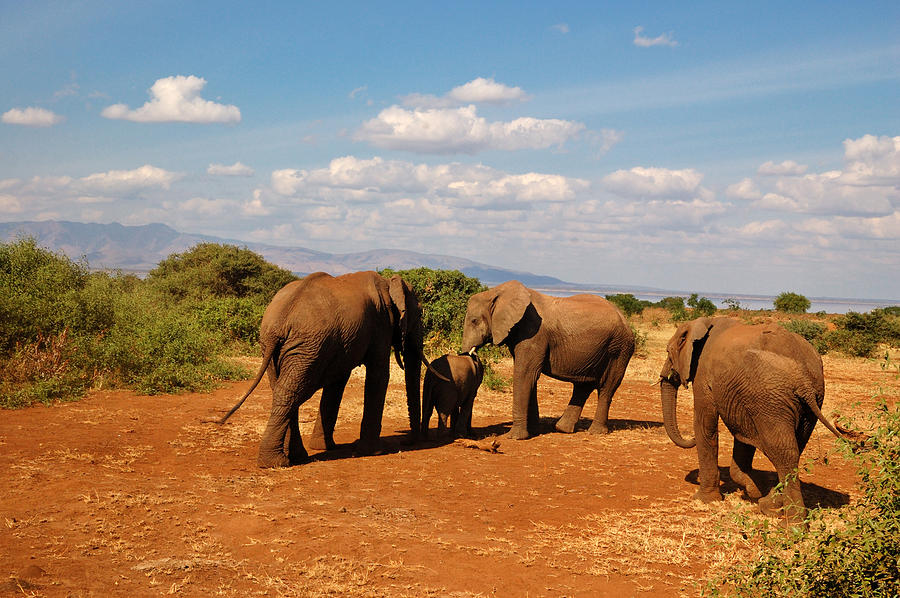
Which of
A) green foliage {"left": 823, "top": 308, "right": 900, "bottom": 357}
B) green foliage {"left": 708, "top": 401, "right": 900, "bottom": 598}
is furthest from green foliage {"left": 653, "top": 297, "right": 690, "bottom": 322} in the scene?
green foliage {"left": 708, "top": 401, "right": 900, "bottom": 598}

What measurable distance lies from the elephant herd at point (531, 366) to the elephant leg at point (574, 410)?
26 mm

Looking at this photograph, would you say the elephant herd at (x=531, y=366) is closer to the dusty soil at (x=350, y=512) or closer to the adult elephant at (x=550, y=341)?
the adult elephant at (x=550, y=341)

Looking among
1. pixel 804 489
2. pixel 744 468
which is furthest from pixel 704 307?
pixel 744 468

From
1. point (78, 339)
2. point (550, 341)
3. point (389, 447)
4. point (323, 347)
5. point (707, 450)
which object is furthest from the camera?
point (78, 339)

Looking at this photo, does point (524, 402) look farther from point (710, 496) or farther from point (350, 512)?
point (350, 512)

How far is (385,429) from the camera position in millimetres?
12891

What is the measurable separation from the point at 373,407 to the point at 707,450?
15.9 ft

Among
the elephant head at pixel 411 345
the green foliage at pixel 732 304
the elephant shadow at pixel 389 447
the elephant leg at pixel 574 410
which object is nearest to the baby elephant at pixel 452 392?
the elephant shadow at pixel 389 447

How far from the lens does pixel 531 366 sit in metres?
12.5

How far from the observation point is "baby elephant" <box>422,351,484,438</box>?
11.9 meters

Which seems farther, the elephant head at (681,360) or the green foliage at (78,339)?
the green foliage at (78,339)

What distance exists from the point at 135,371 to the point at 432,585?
11.6 meters

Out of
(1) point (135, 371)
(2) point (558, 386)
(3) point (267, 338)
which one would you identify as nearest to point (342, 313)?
(3) point (267, 338)

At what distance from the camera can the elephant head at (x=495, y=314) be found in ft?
40.6
